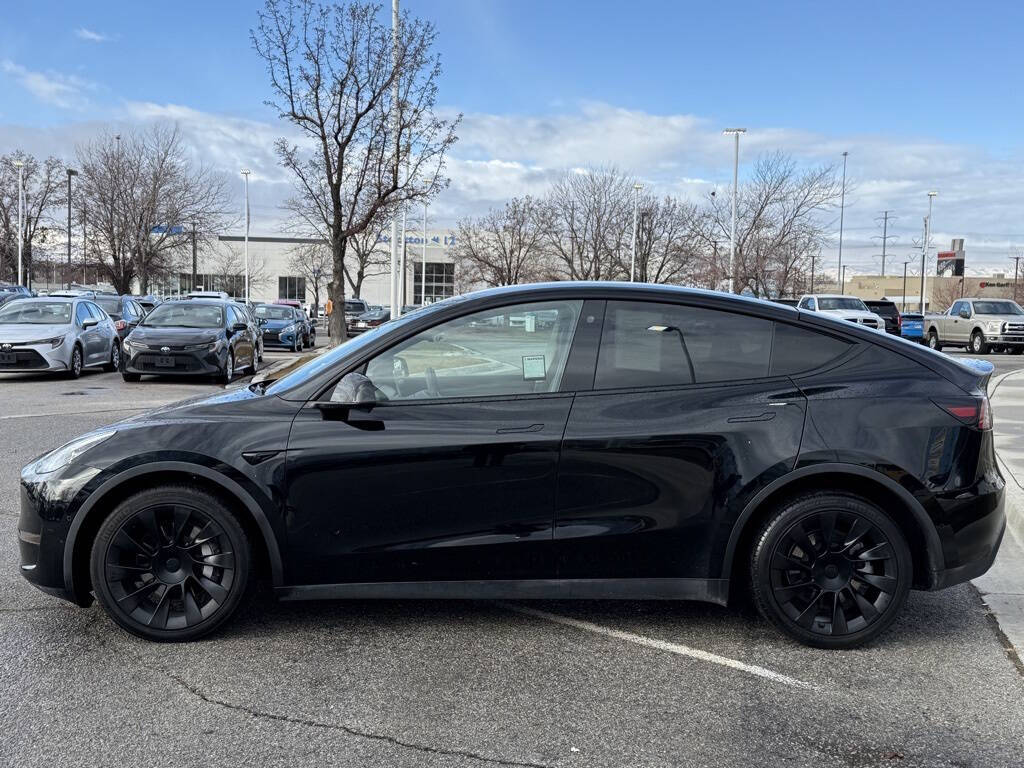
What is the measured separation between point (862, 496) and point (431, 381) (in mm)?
2017

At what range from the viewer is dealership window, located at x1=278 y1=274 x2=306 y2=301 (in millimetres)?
94125

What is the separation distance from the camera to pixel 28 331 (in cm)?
1558

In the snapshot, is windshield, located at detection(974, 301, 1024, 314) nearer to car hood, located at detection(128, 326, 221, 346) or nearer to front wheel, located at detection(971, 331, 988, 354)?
front wheel, located at detection(971, 331, 988, 354)

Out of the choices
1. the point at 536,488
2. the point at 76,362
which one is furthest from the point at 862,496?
the point at 76,362

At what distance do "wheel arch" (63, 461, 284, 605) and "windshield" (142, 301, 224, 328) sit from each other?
13.1 metres

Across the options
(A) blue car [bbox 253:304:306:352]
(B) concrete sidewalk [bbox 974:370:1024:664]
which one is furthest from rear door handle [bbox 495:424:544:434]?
(A) blue car [bbox 253:304:306:352]

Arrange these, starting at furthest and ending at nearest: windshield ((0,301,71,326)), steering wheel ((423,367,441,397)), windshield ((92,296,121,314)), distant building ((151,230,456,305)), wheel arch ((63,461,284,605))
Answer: distant building ((151,230,456,305)) < windshield ((92,296,121,314)) < windshield ((0,301,71,326)) < steering wheel ((423,367,441,397)) < wheel arch ((63,461,284,605))

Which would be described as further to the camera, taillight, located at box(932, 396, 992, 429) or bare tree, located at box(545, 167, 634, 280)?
bare tree, located at box(545, 167, 634, 280)

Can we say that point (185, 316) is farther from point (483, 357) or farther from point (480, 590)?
point (480, 590)

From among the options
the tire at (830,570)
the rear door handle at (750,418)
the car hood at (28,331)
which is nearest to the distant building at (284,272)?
the car hood at (28,331)

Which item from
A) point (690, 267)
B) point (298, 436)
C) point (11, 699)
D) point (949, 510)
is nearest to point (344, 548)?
point (298, 436)

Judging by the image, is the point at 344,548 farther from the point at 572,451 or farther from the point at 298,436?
the point at 572,451

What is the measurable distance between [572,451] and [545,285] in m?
0.88

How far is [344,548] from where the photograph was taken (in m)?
3.81
